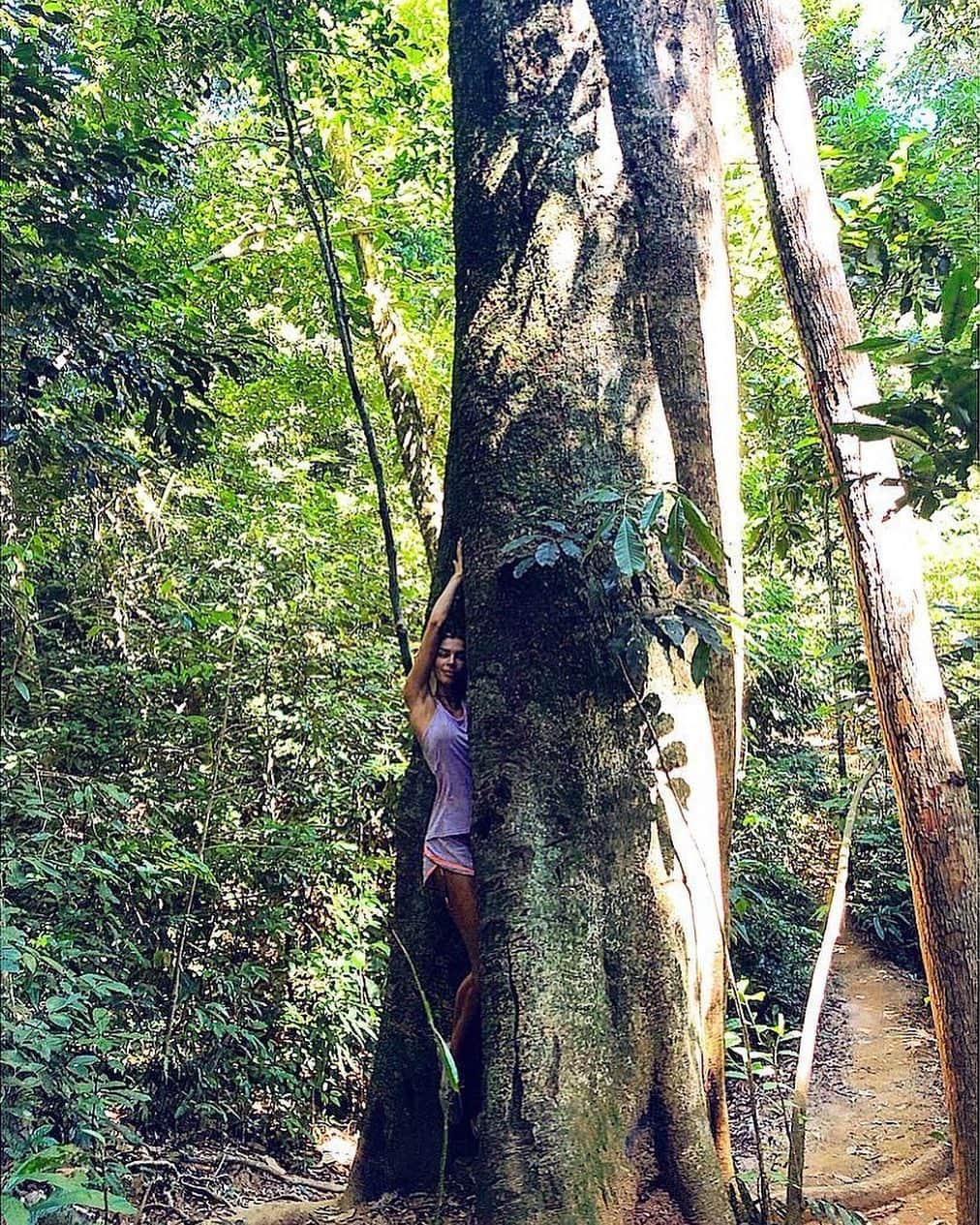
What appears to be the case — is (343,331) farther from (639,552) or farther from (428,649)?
(639,552)

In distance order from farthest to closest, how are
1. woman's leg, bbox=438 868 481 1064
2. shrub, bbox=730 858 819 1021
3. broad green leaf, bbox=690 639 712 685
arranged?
1. shrub, bbox=730 858 819 1021
2. woman's leg, bbox=438 868 481 1064
3. broad green leaf, bbox=690 639 712 685

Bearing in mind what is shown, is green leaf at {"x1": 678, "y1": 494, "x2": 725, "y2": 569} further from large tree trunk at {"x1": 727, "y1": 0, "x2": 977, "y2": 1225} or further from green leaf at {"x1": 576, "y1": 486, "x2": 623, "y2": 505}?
large tree trunk at {"x1": 727, "y1": 0, "x2": 977, "y2": 1225}

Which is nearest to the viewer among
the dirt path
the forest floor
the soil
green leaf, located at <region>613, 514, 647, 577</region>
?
green leaf, located at <region>613, 514, 647, 577</region>

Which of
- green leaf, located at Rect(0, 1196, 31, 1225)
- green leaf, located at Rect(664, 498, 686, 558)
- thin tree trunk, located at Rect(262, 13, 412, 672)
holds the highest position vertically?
thin tree trunk, located at Rect(262, 13, 412, 672)

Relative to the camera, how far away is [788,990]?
7812 mm

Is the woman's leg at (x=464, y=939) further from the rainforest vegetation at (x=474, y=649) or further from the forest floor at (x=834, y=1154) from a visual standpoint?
the forest floor at (x=834, y=1154)

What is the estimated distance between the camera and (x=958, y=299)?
8.00 ft

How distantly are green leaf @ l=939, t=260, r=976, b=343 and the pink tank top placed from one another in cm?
195

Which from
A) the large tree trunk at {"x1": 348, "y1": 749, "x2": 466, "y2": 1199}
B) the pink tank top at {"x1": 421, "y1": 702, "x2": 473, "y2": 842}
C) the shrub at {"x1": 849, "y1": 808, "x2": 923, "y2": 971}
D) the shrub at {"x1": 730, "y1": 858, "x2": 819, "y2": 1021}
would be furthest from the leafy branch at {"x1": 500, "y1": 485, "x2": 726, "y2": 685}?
the shrub at {"x1": 849, "y1": 808, "x2": 923, "y2": 971}

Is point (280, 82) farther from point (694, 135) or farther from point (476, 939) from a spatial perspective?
point (476, 939)

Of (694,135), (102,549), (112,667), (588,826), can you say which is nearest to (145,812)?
(112,667)

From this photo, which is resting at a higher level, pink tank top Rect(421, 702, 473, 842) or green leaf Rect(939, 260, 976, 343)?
green leaf Rect(939, 260, 976, 343)

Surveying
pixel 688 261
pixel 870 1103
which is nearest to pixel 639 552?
pixel 688 261

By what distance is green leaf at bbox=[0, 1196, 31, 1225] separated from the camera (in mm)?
1909
